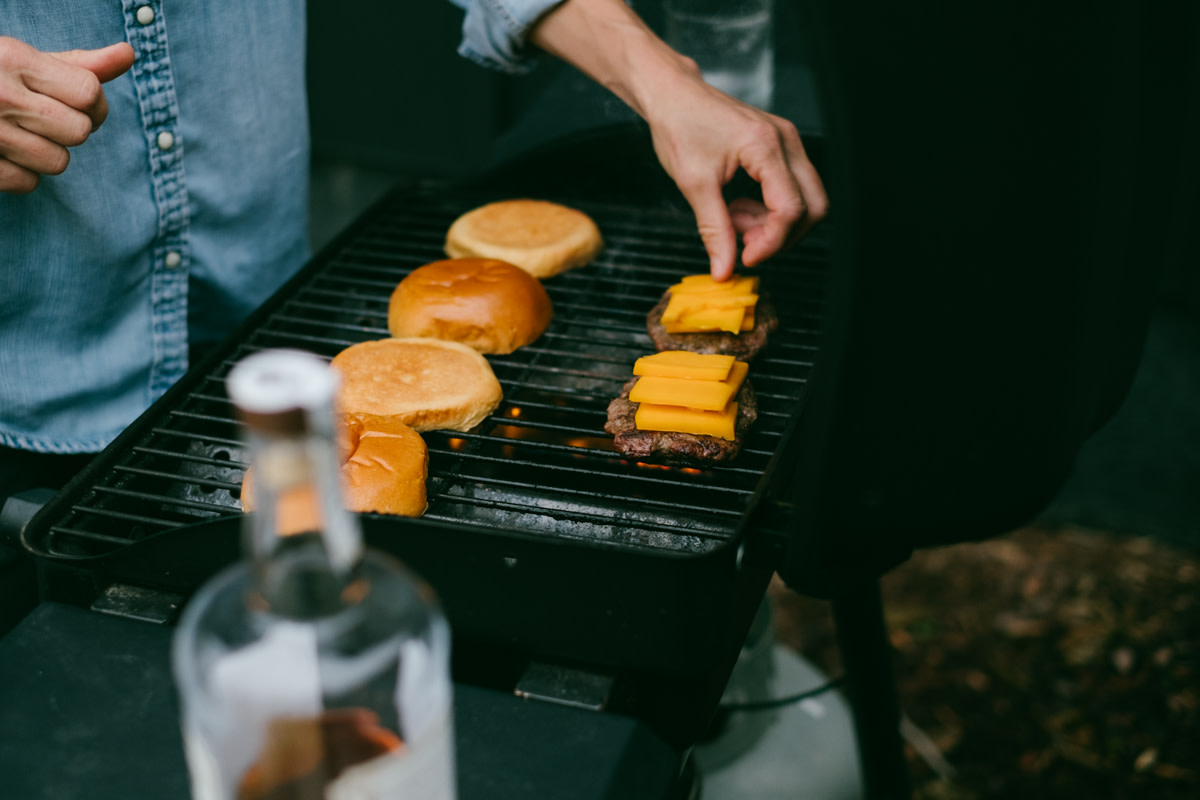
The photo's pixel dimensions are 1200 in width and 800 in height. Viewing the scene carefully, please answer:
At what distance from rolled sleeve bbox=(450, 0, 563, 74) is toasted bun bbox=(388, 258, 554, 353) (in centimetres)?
45

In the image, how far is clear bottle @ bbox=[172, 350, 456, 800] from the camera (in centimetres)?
65

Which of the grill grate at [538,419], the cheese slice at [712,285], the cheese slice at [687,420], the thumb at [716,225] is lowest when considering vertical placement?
the grill grate at [538,419]

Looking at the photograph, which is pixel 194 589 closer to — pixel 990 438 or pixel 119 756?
pixel 119 756

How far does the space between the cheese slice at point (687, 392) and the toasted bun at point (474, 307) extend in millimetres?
360

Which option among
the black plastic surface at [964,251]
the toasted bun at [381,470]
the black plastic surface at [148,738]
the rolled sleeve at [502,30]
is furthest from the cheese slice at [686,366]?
the rolled sleeve at [502,30]

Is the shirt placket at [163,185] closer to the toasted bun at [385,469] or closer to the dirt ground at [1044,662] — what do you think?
the toasted bun at [385,469]

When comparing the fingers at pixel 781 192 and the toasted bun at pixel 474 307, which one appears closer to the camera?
the fingers at pixel 781 192

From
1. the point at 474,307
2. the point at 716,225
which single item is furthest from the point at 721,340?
the point at 474,307

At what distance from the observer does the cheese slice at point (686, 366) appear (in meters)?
1.53

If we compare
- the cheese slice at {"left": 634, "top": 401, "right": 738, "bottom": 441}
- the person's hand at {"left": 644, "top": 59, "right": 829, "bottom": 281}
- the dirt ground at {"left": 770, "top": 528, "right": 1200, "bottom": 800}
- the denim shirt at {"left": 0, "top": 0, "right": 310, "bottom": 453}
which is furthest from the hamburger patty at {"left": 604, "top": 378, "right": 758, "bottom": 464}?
the dirt ground at {"left": 770, "top": 528, "right": 1200, "bottom": 800}

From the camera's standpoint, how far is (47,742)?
3.27 feet

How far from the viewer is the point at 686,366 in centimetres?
155

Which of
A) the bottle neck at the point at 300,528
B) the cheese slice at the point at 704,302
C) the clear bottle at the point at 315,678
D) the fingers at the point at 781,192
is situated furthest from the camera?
the cheese slice at the point at 704,302

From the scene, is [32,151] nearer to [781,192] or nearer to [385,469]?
[385,469]
